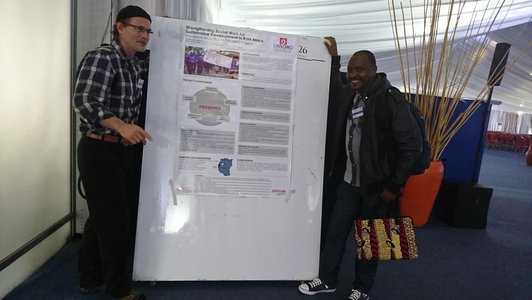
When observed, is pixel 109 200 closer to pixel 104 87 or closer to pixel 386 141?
pixel 104 87

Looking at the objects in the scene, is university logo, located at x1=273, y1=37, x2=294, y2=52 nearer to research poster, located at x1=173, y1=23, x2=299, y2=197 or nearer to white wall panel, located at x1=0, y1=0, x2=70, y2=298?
research poster, located at x1=173, y1=23, x2=299, y2=197

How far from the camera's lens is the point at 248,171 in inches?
79.1

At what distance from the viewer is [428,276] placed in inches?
97.6

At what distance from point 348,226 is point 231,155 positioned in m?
0.77

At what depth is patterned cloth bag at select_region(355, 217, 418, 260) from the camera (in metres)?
1.86

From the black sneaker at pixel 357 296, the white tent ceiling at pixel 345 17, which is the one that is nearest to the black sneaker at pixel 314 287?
the black sneaker at pixel 357 296

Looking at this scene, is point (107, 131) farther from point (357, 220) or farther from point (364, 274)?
point (364, 274)

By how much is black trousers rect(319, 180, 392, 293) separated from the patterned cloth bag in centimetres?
6

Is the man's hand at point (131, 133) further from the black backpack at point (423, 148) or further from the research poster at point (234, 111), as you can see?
the black backpack at point (423, 148)

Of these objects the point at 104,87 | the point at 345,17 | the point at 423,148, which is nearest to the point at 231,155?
the point at 104,87

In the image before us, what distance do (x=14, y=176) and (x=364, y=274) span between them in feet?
6.25

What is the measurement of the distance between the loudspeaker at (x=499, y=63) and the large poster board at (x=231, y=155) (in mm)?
2357

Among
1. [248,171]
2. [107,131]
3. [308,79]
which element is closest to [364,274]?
[248,171]

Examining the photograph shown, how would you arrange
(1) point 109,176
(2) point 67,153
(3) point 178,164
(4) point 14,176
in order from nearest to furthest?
1. (1) point 109,176
2. (4) point 14,176
3. (3) point 178,164
4. (2) point 67,153
